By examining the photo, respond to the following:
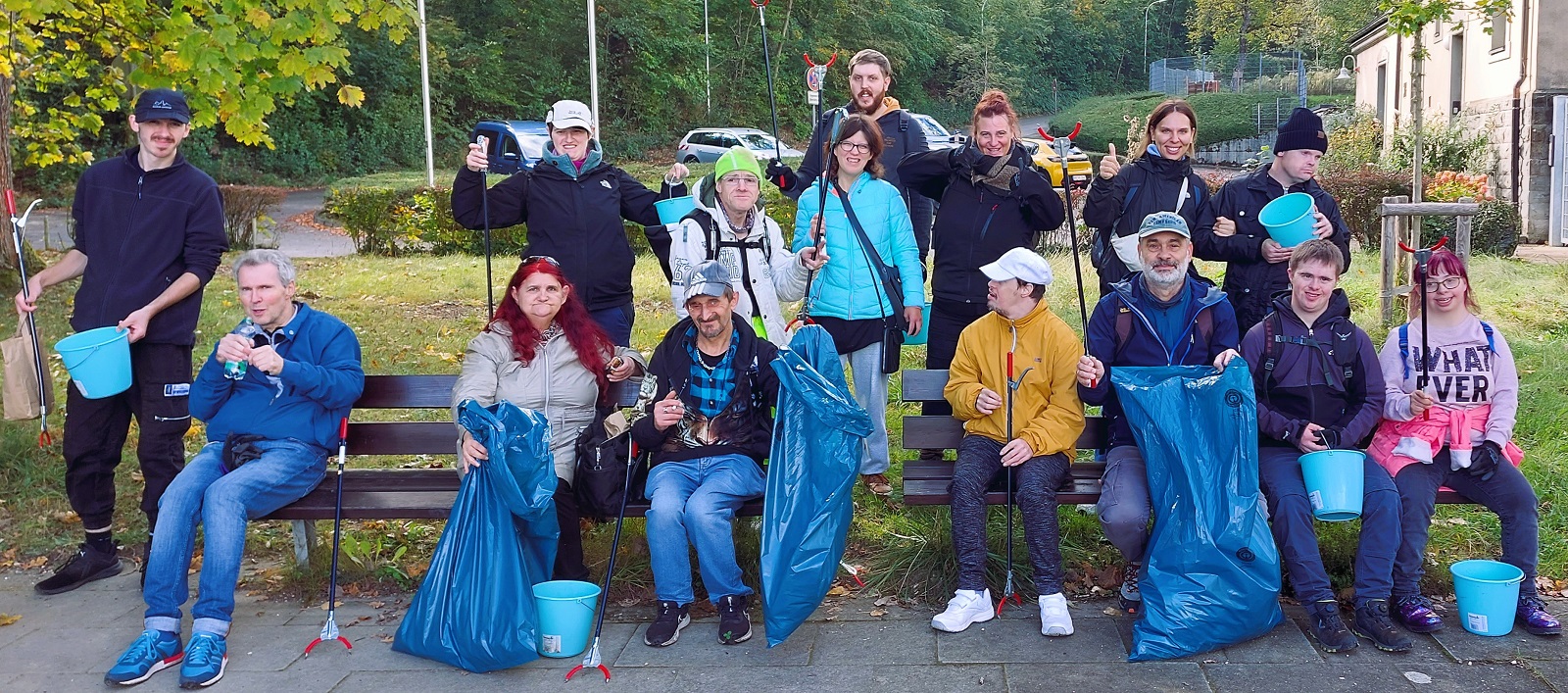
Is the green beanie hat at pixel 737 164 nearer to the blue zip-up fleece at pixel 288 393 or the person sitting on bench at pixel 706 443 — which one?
the person sitting on bench at pixel 706 443

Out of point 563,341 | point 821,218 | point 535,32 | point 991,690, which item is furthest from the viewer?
point 535,32

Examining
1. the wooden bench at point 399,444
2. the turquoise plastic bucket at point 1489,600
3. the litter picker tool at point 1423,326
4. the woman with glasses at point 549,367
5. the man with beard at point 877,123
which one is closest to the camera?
the turquoise plastic bucket at point 1489,600

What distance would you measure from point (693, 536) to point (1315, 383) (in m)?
2.17

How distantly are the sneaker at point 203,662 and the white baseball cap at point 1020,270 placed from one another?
9.22ft

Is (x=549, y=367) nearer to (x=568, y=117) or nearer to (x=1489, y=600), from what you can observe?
(x=568, y=117)

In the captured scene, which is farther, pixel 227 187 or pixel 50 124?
pixel 227 187

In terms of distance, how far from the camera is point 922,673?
380 centimetres

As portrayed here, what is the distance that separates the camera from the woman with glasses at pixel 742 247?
4875mm

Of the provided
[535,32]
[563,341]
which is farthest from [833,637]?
[535,32]

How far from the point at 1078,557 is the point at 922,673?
112cm

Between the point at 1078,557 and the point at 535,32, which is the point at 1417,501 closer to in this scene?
the point at 1078,557

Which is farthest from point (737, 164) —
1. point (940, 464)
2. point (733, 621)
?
point (733, 621)

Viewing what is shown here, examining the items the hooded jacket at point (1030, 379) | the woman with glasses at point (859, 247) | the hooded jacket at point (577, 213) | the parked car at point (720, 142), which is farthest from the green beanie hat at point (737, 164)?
the parked car at point (720, 142)

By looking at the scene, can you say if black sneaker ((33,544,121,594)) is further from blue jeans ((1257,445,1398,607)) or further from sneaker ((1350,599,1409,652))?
sneaker ((1350,599,1409,652))
